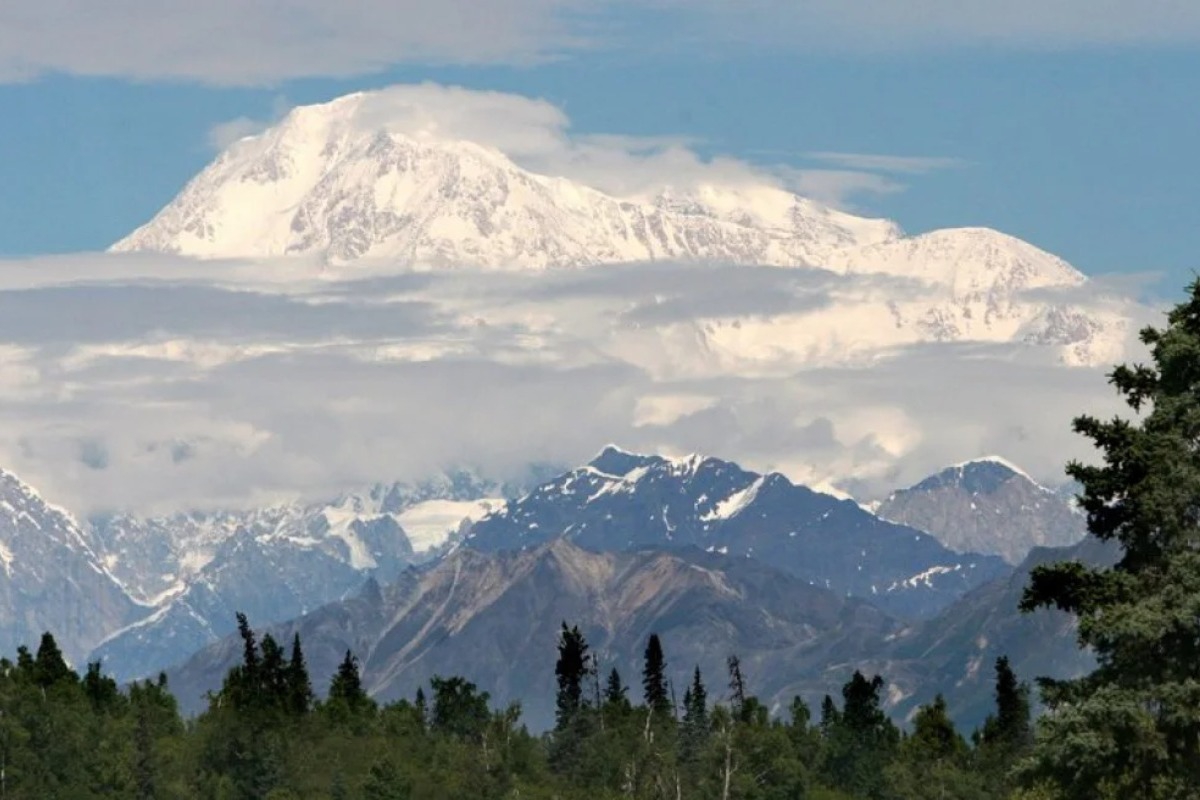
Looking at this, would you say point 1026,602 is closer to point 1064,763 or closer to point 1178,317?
point 1064,763

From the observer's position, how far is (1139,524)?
57906 millimetres

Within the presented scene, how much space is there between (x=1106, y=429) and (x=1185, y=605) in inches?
169

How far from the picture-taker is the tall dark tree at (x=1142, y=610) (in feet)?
185

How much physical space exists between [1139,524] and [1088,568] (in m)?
1.38

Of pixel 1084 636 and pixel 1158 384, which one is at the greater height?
pixel 1158 384

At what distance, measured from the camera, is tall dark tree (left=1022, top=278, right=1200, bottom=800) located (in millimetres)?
56281

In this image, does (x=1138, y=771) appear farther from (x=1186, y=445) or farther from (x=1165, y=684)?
(x=1186, y=445)

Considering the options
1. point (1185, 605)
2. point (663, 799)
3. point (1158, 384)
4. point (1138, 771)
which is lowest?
point (663, 799)

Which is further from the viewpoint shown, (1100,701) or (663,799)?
(663,799)

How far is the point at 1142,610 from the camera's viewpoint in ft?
183

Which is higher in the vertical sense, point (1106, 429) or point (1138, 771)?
point (1106, 429)

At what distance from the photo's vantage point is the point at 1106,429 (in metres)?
57.9

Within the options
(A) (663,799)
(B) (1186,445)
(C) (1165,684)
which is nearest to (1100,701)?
(C) (1165,684)

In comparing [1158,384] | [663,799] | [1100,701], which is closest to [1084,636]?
[1100,701]
